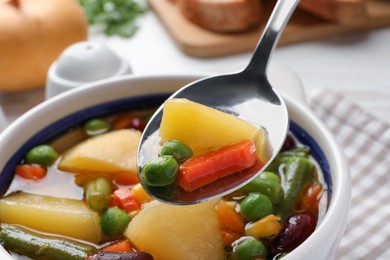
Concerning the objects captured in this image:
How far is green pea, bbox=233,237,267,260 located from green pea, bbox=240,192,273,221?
0.09 metres

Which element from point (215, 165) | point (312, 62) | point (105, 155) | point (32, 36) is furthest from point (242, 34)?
point (215, 165)

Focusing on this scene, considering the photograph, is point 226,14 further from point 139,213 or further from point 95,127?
point 139,213

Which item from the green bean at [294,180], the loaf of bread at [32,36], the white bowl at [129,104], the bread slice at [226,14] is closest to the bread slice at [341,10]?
the bread slice at [226,14]

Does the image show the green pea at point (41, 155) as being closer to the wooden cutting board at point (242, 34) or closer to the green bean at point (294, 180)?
the green bean at point (294, 180)

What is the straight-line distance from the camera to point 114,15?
13.0ft

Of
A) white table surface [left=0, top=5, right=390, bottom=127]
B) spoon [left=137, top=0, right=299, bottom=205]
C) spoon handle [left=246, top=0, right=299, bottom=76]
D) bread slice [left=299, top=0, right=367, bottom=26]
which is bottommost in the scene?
white table surface [left=0, top=5, right=390, bottom=127]

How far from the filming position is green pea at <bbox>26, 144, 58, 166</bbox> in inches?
80.5

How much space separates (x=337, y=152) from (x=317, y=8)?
204 centimetres

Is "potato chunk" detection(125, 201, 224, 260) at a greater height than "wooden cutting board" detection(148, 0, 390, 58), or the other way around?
"potato chunk" detection(125, 201, 224, 260)

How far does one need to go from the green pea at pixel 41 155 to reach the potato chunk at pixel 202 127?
0.44 m

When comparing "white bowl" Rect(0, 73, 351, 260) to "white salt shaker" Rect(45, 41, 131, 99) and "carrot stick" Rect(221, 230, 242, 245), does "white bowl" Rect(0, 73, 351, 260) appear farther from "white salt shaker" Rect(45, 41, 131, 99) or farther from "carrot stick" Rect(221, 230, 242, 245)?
"white salt shaker" Rect(45, 41, 131, 99)

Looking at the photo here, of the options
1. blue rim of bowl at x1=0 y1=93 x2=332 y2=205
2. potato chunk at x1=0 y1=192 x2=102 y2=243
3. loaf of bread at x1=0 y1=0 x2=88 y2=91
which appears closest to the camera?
potato chunk at x1=0 y1=192 x2=102 y2=243

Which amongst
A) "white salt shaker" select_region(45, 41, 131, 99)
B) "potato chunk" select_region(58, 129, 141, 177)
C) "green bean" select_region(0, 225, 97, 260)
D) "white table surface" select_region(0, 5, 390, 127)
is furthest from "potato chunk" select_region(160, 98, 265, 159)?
"white table surface" select_region(0, 5, 390, 127)

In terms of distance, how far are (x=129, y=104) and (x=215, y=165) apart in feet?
1.99
